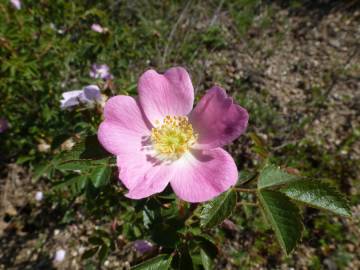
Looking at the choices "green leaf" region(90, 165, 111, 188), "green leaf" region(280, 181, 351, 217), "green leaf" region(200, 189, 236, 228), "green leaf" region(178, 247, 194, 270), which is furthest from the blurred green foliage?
"green leaf" region(280, 181, 351, 217)

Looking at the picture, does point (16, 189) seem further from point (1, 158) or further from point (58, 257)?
point (58, 257)

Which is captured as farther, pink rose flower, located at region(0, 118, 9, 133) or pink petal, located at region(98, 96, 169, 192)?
pink rose flower, located at region(0, 118, 9, 133)

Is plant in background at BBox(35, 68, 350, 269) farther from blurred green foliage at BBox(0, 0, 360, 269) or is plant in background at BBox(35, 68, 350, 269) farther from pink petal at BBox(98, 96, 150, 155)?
blurred green foliage at BBox(0, 0, 360, 269)

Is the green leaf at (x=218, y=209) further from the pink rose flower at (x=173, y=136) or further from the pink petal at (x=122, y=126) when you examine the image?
the pink petal at (x=122, y=126)

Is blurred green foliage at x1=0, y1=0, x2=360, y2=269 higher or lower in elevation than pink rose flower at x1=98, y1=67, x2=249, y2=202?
lower

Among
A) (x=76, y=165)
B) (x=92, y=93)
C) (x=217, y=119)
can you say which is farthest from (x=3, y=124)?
(x=217, y=119)

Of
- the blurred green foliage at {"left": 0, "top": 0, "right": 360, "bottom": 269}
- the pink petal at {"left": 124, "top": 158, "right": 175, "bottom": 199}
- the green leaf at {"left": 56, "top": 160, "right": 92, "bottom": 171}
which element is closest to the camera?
the pink petal at {"left": 124, "top": 158, "right": 175, "bottom": 199}

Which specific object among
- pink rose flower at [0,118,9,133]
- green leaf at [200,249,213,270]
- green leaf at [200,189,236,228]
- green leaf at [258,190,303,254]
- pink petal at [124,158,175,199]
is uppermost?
green leaf at [258,190,303,254]
